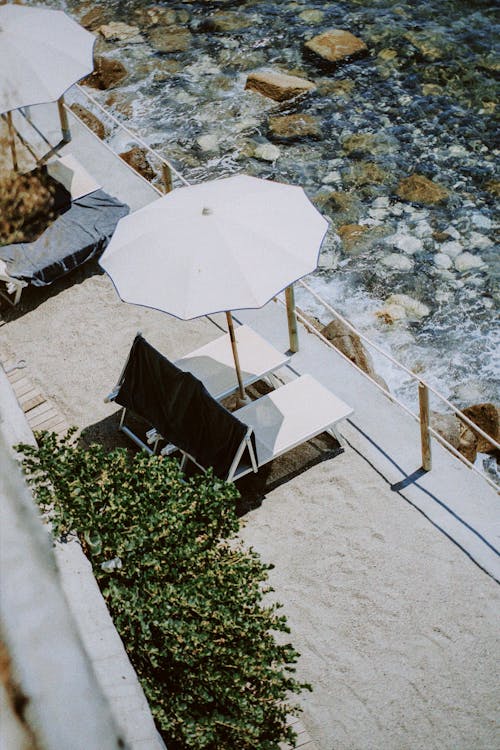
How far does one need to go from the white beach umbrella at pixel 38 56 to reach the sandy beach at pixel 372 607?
354cm

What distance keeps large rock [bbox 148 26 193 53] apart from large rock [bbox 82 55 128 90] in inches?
45.2

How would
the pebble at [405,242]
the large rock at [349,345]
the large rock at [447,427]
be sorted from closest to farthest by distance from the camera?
the large rock at [447,427] → the large rock at [349,345] → the pebble at [405,242]

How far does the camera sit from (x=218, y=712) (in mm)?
3830

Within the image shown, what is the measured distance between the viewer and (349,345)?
858cm

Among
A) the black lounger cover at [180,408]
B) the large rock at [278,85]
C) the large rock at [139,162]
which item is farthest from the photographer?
the large rock at [278,85]

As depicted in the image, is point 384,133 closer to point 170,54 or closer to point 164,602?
point 170,54

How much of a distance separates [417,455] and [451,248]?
5.39 meters

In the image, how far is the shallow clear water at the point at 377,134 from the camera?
416 inches

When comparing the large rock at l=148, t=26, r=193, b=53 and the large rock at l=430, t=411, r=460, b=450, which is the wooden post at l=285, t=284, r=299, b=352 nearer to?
the large rock at l=430, t=411, r=460, b=450

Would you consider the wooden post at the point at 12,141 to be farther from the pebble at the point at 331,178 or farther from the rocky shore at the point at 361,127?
the pebble at the point at 331,178

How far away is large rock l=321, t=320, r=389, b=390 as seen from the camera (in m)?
8.53

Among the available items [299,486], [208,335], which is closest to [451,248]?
[208,335]

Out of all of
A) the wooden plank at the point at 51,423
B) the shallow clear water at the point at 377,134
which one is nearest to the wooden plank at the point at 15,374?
the wooden plank at the point at 51,423

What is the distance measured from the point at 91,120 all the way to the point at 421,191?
5845 millimetres
